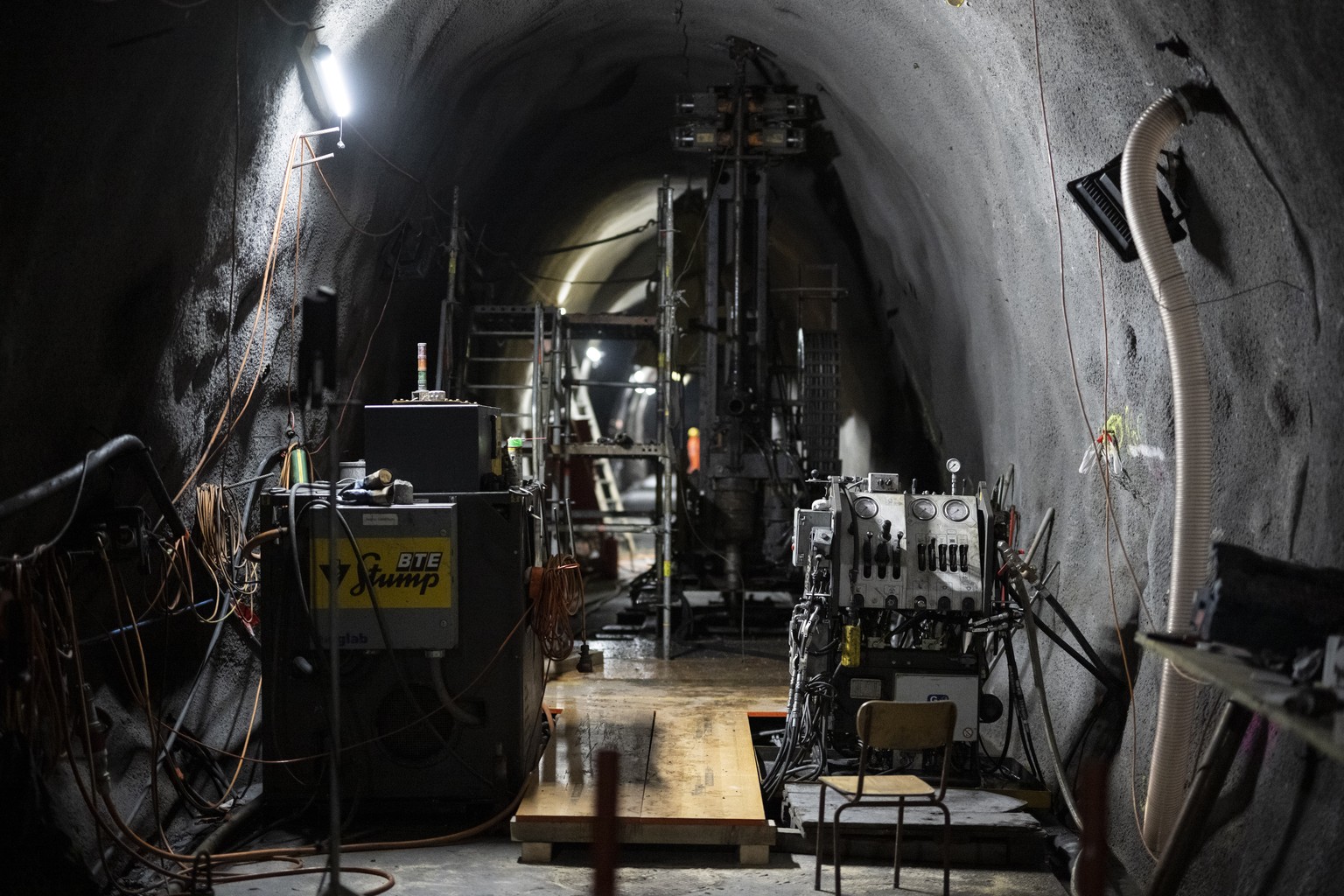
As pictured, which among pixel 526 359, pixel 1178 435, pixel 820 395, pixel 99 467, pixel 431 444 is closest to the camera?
pixel 1178 435

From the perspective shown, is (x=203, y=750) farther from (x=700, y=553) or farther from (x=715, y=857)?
(x=700, y=553)

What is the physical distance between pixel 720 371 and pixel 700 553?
1680 mm

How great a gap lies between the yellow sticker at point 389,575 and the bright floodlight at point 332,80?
2.59 meters

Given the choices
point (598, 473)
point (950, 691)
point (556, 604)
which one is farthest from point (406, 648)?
point (598, 473)

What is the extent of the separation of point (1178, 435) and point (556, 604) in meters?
2.95

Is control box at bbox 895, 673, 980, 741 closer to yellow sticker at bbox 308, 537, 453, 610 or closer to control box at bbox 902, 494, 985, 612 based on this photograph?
control box at bbox 902, 494, 985, 612

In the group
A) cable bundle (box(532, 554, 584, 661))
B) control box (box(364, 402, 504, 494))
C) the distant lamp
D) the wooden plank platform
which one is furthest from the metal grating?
control box (box(364, 402, 504, 494))

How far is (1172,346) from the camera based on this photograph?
14.3ft

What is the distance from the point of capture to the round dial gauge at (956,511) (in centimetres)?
589

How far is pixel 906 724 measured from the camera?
180 inches

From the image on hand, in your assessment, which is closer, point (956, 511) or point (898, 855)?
point (898, 855)

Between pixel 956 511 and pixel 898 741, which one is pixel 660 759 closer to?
pixel 898 741

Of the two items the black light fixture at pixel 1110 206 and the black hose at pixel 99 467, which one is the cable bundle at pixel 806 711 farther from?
the black hose at pixel 99 467

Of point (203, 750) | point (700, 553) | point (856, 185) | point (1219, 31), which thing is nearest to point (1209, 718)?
point (1219, 31)
